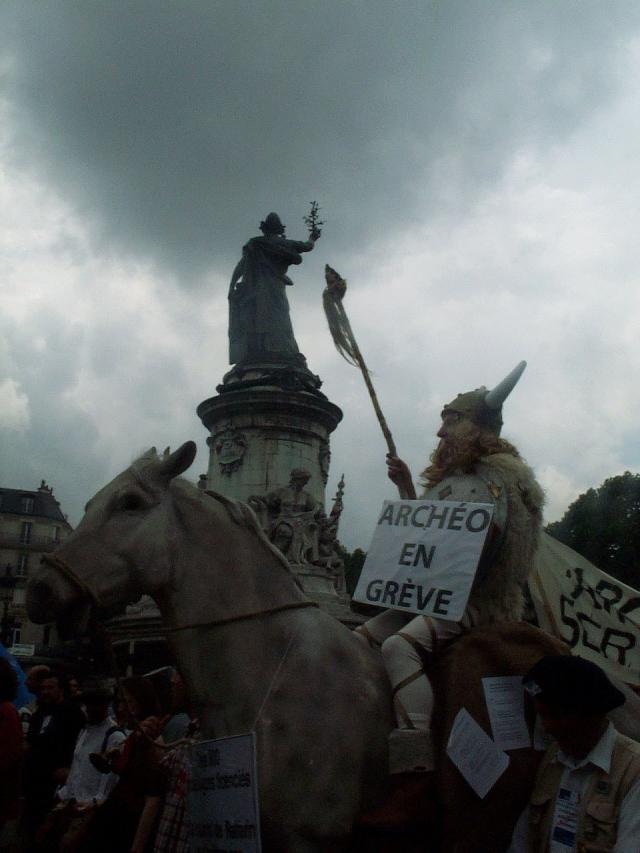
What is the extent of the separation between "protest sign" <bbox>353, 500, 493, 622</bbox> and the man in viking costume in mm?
134

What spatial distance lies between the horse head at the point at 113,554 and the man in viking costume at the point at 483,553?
139 cm

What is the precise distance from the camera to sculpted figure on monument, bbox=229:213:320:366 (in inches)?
1022

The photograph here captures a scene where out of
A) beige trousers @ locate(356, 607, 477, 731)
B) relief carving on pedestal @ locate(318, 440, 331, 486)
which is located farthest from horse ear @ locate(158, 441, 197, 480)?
relief carving on pedestal @ locate(318, 440, 331, 486)

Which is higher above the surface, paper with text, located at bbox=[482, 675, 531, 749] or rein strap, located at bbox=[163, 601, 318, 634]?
rein strap, located at bbox=[163, 601, 318, 634]

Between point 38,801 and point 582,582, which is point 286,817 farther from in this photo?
point 38,801

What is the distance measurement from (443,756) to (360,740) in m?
0.42

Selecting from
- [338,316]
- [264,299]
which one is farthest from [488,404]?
[264,299]

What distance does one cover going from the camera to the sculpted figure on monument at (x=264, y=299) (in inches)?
1022

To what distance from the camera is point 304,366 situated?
2600cm

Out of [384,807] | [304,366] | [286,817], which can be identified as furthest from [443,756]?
[304,366]

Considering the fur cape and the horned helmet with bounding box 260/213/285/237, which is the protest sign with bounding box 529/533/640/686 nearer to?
the fur cape

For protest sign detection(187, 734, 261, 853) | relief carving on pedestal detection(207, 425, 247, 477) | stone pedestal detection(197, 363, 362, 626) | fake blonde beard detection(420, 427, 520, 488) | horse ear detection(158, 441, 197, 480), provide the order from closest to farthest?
protest sign detection(187, 734, 261, 853), horse ear detection(158, 441, 197, 480), fake blonde beard detection(420, 427, 520, 488), stone pedestal detection(197, 363, 362, 626), relief carving on pedestal detection(207, 425, 247, 477)

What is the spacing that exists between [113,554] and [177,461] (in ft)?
1.97

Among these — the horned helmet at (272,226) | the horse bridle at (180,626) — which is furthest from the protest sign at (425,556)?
the horned helmet at (272,226)
